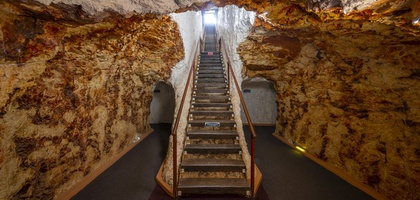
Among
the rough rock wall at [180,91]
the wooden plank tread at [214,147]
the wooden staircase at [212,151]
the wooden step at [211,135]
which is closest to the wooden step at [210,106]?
the wooden staircase at [212,151]

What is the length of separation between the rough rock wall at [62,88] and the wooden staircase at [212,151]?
2186 millimetres

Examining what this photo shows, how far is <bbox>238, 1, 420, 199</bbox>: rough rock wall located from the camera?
2.97 meters

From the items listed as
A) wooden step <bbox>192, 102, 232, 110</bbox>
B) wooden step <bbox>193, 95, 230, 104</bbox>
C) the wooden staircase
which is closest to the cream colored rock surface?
wooden step <bbox>193, 95, 230, 104</bbox>

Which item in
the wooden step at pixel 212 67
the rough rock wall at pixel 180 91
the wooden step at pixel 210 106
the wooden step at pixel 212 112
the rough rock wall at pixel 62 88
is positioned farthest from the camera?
the wooden step at pixel 212 67

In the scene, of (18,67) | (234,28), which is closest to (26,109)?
(18,67)

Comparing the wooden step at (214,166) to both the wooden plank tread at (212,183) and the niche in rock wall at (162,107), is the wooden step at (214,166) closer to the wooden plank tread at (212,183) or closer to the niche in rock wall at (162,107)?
the wooden plank tread at (212,183)

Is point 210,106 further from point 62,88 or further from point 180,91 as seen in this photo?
point 62,88

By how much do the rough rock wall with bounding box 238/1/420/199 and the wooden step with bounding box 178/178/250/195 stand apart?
9.69 feet

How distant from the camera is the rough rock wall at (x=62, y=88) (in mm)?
2396

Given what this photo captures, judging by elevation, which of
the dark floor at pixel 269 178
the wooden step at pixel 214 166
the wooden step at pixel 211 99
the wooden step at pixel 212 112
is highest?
the wooden step at pixel 211 99

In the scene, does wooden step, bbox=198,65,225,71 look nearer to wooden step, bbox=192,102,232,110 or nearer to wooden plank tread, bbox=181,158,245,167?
wooden step, bbox=192,102,232,110

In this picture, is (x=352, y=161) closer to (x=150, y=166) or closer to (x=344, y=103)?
(x=344, y=103)

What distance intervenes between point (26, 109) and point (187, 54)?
15.9ft

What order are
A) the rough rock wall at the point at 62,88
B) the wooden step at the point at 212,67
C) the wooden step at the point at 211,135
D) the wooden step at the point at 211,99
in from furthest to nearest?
the wooden step at the point at 212,67
the wooden step at the point at 211,99
the wooden step at the point at 211,135
the rough rock wall at the point at 62,88
